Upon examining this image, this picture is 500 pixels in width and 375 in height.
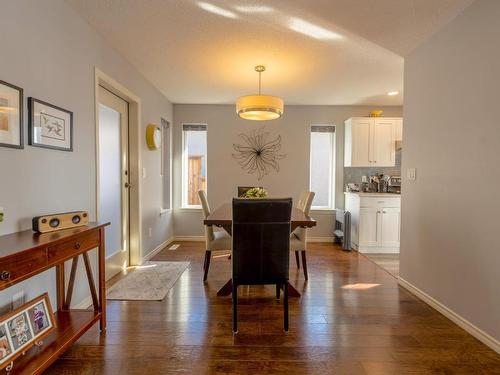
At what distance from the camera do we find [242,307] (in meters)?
2.42

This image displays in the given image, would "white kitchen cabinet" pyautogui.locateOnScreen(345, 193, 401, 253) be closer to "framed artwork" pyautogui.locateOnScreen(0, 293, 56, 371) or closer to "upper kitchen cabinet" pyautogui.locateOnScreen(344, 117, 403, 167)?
"upper kitchen cabinet" pyautogui.locateOnScreen(344, 117, 403, 167)

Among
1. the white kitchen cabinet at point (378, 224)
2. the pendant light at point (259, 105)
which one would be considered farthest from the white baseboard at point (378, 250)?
the pendant light at point (259, 105)

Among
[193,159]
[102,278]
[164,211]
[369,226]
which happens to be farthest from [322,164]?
[102,278]

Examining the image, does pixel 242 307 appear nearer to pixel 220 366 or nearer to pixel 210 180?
pixel 220 366

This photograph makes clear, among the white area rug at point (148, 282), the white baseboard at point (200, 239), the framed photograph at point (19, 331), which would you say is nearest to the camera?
the framed photograph at point (19, 331)

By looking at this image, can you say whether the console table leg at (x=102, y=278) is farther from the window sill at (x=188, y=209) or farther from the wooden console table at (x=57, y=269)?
the window sill at (x=188, y=209)

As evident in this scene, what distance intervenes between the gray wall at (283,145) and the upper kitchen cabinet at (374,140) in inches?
15.1

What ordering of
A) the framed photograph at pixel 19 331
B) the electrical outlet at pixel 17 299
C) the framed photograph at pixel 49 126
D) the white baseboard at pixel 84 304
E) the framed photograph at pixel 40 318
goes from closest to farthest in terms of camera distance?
the framed photograph at pixel 19 331
the framed photograph at pixel 40 318
the electrical outlet at pixel 17 299
the framed photograph at pixel 49 126
the white baseboard at pixel 84 304

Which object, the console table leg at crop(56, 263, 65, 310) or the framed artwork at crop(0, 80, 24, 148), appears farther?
the console table leg at crop(56, 263, 65, 310)

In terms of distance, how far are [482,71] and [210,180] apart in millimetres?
3855

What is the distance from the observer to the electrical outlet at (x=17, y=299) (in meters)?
1.66

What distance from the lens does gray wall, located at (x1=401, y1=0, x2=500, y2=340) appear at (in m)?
1.88

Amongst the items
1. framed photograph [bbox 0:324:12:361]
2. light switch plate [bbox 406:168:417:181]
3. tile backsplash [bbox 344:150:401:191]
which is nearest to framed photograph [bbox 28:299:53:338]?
framed photograph [bbox 0:324:12:361]

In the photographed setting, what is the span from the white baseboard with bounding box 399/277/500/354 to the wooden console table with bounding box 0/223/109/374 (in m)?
2.59
